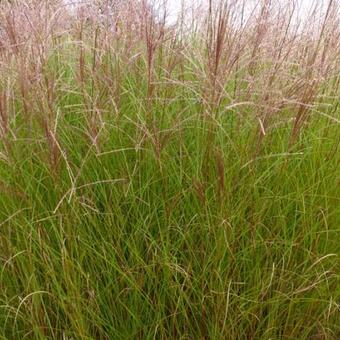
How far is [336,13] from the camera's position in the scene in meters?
2.56

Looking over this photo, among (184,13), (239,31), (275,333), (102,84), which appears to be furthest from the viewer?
(184,13)

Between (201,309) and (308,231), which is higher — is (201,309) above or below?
below

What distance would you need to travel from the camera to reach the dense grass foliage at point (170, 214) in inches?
76.2

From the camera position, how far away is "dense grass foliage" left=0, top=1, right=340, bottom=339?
1936 mm

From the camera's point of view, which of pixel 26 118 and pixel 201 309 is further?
pixel 26 118

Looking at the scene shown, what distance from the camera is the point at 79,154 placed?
2.12 meters

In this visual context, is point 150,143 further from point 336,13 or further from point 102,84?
point 336,13

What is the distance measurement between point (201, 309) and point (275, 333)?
10.0 inches

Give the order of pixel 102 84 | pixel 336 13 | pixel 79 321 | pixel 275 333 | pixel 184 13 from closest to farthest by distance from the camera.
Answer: pixel 79 321
pixel 275 333
pixel 102 84
pixel 336 13
pixel 184 13

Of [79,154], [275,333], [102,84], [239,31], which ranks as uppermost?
[239,31]

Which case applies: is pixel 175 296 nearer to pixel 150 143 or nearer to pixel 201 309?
pixel 201 309

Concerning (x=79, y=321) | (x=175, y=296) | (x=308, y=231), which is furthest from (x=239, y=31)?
(x=79, y=321)

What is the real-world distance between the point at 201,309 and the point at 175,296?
0.09 m

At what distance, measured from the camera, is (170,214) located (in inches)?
78.0
